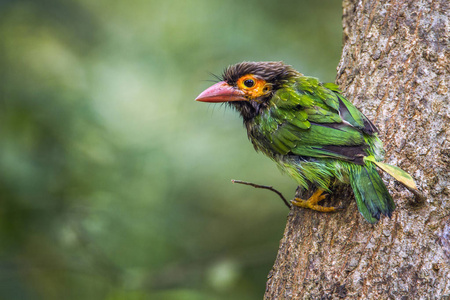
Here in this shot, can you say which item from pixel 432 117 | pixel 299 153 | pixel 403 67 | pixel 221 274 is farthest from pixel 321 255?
pixel 221 274

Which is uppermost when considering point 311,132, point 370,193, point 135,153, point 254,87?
→ point 135,153

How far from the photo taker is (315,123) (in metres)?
2.86

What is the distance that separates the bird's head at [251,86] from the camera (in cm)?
322

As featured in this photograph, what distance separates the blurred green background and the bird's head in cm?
140

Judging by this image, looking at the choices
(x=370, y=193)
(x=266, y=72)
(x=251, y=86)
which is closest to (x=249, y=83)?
(x=251, y=86)

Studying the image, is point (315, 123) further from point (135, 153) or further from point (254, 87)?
point (135, 153)

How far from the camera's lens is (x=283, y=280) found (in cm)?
Answer: 244

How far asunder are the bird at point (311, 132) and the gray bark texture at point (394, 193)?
0.28ft

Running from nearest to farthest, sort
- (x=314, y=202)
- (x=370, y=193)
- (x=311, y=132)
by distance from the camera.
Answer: (x=370, y=193) < (x=314, y=202) < (x=311, y=132)

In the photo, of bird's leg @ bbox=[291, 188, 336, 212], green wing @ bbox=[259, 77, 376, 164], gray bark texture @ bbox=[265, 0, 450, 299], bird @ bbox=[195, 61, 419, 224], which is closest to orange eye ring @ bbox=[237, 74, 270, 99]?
bird @ bbox=[195, 61, 419, 224]

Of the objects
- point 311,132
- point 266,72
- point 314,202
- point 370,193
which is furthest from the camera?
point 266,72

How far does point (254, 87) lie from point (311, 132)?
0.59 m

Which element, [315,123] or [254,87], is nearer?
[315,123]

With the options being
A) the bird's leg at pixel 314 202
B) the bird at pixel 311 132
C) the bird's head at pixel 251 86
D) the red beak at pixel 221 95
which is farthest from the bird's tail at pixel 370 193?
the red beak at pixel 221 95
